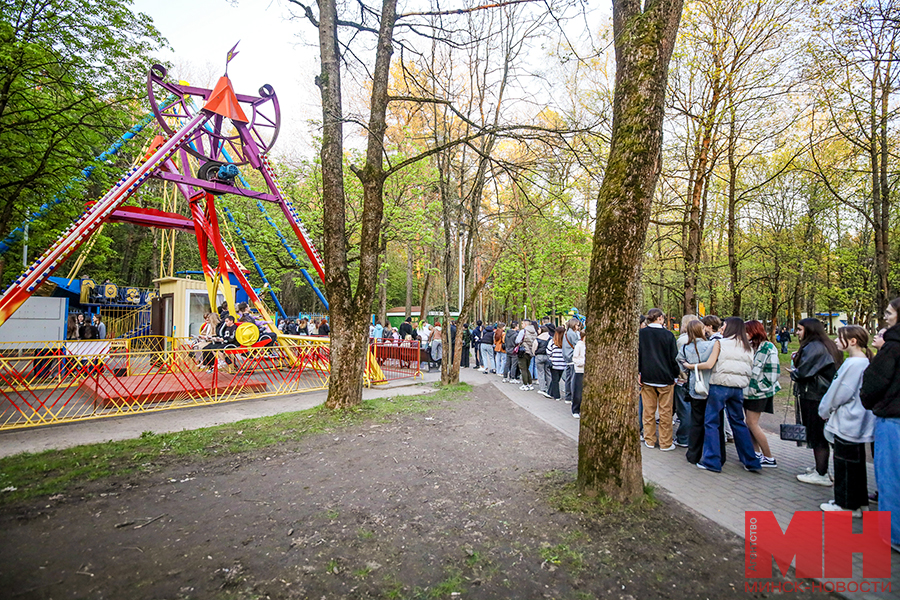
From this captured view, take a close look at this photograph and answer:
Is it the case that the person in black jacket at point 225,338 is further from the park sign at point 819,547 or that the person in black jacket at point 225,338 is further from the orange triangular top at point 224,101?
the park sign at point 819,547

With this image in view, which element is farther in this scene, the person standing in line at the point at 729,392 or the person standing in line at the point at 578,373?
the person standing in line at the point at 578,373

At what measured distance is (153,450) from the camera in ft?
19.7

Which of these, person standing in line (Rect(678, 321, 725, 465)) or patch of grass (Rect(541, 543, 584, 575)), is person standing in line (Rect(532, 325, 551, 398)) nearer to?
person standing in line (Rect(678, 321, 725, 465))

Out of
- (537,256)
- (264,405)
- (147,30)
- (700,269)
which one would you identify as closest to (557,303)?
(537,256)

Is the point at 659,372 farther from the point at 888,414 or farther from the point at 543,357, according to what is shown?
the point at 543,357

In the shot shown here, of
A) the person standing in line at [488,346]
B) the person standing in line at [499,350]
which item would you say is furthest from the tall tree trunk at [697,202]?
the person standing in line at [488,346]

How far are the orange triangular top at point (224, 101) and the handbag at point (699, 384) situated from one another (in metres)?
12.3

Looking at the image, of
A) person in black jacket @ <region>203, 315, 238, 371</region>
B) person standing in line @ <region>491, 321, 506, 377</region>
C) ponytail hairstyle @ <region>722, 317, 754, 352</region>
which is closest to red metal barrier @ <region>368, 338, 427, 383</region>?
person standing in line @ <region>491, 321, 506, 377</region>

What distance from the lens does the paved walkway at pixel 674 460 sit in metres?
4.35

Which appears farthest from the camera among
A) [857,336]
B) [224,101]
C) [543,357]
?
[543,357]

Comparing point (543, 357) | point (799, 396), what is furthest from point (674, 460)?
point (543, 357)

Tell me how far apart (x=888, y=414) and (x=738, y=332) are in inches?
75.6

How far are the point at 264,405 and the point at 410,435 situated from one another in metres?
4.43

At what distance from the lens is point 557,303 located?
2666cm
